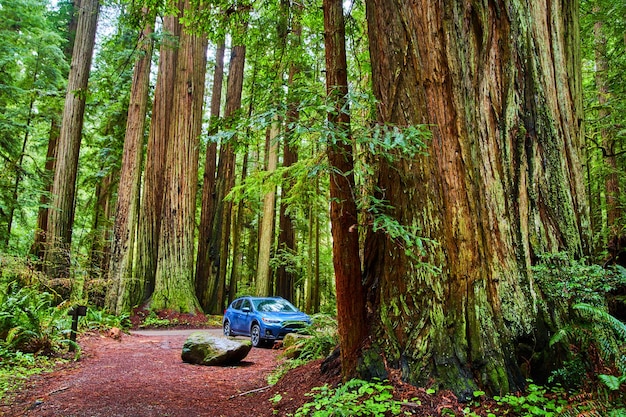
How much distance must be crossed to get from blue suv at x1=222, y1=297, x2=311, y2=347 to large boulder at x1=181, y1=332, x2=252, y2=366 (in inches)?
89.9

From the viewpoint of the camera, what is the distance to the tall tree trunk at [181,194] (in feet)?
43.5

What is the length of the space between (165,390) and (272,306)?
6101 mm

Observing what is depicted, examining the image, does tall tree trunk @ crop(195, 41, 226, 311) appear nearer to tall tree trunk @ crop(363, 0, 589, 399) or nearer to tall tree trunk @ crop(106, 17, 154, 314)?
tall tree trunk @ crop(106, 17, 154, 314)

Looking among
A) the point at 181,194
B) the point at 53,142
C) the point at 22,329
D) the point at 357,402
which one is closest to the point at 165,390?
the point at 22,329

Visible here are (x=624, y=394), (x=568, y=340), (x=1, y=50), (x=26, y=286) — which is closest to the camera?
(x=624, y=394)

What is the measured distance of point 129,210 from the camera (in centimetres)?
1257

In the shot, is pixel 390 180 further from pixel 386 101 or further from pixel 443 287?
pixel 443 287

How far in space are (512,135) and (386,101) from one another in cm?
123

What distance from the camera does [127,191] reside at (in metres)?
12.6

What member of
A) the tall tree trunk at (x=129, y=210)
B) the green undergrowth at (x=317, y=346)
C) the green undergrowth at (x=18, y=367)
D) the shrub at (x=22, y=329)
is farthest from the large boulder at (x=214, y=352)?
the tall tree trunk at (x=129, y=210)

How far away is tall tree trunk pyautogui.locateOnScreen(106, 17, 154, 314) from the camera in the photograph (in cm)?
1226

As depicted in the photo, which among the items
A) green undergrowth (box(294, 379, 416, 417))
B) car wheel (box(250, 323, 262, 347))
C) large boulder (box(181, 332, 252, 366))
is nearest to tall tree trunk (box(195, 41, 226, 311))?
car wheel (box(250, 323, 262, 347))

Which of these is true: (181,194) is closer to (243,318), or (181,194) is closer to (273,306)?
(243,318)

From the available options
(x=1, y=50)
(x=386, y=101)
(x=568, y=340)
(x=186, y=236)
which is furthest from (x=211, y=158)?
(x=568, y=340)
